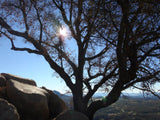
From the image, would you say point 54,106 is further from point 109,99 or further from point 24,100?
point 109,99

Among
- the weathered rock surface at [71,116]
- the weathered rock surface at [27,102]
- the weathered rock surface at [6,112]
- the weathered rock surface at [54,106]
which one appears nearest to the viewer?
the weathered rock surface at [6,112]

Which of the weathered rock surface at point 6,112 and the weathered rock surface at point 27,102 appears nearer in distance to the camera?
the weathered rock surface at point 6,112

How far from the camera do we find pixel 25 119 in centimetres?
867

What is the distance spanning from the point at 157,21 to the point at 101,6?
2874 millimetres

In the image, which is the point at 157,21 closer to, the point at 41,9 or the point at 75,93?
the point at 75,93

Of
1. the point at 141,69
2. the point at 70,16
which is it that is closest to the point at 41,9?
the point at 70,16

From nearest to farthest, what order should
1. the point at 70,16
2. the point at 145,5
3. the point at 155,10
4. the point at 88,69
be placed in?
the point at 145,5
the point at 155,10
the point at 70,16
the point at 88,69

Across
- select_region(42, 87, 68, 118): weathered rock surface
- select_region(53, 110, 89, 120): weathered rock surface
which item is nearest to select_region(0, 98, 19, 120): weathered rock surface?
select_region(53, 110, 89, 120): weathered rock surface

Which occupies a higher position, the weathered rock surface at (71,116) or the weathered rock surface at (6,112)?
the weathered rock surface at (6,112)

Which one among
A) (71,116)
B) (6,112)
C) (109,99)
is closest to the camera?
(6,112)

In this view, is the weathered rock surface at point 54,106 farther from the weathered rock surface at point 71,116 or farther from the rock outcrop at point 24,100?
the weathered rock surface at point 71,116

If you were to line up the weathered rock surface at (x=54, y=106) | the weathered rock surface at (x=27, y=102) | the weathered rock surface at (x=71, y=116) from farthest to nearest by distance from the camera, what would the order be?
the weathered rock surface at (x=54, y=106), the weathered rock surface at (x=27, y=102), the weathered rock surface at (x=71, y=116)

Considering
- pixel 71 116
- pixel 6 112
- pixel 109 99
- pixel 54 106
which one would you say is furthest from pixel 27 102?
pixel 109 99

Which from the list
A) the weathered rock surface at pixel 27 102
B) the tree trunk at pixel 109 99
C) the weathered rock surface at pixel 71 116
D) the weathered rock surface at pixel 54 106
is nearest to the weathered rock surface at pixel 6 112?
the weathered rock surface at pixel 27 102
